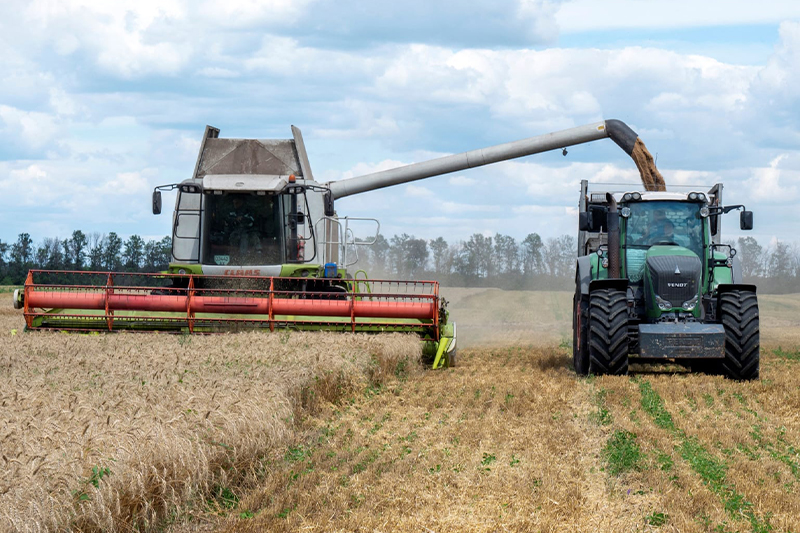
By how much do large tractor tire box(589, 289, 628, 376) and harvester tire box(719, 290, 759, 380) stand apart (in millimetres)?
1194

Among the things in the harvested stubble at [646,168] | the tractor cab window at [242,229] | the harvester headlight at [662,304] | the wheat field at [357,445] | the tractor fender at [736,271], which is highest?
the harvested stubble at [646,168]

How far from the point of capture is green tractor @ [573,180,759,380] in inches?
393

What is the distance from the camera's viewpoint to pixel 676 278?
33.7 ft

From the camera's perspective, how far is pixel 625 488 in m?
5.13

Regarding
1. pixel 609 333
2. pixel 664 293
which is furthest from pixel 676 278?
pixel 609 333

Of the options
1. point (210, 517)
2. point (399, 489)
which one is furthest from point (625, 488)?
point (210, 517)

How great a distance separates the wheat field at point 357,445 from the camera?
447 centimetres

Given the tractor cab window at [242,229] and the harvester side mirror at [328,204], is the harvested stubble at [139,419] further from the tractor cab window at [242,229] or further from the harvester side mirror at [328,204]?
the harvester side mirror at [328,204]

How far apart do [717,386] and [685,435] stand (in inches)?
119

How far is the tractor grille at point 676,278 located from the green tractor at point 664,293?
0.01 meters

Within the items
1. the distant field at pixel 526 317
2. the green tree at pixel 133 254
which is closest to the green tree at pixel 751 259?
the distant field at pixel 526 317

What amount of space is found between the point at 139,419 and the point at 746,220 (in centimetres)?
813

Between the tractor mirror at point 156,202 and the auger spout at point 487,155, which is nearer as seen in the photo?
the tractor mirror at point 156,202

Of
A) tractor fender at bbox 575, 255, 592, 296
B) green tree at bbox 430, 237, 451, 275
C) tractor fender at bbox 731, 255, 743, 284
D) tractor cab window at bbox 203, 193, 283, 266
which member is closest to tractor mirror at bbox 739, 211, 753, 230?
tractor fender at bbox 731, 255, 743, 284
